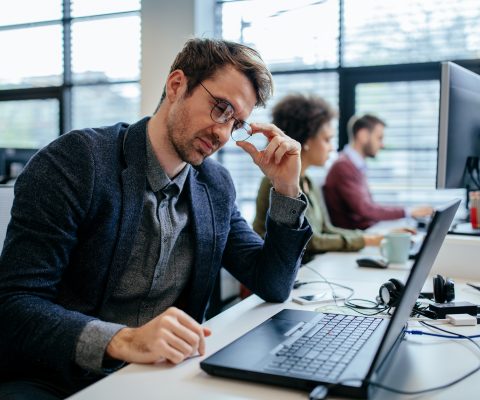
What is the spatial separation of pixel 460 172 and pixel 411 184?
2216 mm

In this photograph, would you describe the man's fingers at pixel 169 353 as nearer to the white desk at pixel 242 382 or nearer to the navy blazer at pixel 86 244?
the white desk at pixel 242 382

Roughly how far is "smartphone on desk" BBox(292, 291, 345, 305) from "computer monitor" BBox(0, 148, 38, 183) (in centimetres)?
215

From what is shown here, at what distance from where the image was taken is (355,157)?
3.65 m

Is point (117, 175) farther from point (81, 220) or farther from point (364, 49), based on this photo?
point (364, 49)

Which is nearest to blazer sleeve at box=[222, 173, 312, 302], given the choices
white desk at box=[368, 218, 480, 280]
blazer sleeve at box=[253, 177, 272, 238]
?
white desk at box=[368, 218, 480, 280]

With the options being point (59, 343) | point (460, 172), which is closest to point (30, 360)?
point (59, 343)

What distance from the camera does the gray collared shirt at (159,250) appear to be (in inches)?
48.9

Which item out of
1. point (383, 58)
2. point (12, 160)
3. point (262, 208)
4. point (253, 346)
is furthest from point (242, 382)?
point (383, 58)

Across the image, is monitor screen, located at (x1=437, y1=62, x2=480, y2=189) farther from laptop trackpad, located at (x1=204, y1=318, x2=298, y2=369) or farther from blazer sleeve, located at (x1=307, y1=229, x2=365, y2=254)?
laptop trackpad, located at (x1=204, y1=318, x2=298, y2=369)

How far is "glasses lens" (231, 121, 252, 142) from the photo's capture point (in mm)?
1356

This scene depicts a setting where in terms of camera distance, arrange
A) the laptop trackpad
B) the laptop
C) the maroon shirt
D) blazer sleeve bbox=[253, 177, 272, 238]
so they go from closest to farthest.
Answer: the laptop, the laptop trackpad, blazer sleeve bbox=[253, 177, 272, 238], the maroon shirt

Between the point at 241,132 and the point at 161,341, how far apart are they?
663 mm

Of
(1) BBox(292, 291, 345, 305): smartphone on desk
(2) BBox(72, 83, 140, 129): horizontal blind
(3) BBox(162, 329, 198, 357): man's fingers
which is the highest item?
(2) BBox(72, 83, 140, 129): horizontal blind

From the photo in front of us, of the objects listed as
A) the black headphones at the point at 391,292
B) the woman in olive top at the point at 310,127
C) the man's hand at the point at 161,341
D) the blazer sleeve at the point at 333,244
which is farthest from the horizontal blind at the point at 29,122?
the man's hand at the point at 161,341
